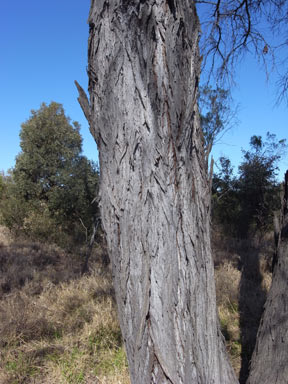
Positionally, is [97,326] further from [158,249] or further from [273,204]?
[273,204]

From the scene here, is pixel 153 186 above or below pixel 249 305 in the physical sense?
above

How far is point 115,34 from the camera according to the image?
1482 mm

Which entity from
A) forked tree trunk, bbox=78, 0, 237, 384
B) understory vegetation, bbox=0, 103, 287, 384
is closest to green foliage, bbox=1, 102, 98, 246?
understory vegetation, bbox=0, 103, 287, 384

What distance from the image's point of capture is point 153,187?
4.57 feet

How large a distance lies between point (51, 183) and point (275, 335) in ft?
31.2

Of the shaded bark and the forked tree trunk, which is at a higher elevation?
the forked tree trunk

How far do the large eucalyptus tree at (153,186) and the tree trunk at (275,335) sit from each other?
560mm

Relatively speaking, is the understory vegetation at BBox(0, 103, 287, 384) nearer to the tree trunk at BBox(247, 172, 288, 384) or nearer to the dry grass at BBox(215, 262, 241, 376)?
the dry grass at BBox(215, 262, 241, 376)

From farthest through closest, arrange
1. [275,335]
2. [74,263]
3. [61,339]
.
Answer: [74,263]
[61,339]
[275,335]

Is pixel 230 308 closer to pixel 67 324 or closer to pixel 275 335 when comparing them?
pixel 67 324

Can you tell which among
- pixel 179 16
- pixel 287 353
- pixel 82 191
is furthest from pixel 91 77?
pixel 82 191

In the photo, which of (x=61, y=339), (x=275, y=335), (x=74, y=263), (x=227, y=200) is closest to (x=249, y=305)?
(x=275, y=335)

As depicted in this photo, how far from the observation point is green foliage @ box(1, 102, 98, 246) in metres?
8.80

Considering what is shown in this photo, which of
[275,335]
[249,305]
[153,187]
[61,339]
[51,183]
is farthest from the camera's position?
[51,183]
